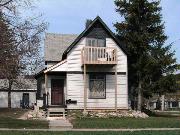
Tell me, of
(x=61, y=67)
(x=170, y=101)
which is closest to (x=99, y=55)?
(x=61, y=67)

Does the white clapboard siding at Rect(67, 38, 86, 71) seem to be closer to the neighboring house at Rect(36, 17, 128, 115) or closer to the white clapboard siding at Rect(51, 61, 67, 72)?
the neighboring house at Rect(36, 17, 128, 115)

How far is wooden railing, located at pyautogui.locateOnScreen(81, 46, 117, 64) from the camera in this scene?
36884mm

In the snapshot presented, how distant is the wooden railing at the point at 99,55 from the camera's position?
3688 cm

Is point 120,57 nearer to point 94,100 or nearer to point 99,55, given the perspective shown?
point 99,55

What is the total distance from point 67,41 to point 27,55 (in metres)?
18.9

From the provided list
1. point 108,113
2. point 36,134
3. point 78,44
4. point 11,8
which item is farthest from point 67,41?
point 36,134

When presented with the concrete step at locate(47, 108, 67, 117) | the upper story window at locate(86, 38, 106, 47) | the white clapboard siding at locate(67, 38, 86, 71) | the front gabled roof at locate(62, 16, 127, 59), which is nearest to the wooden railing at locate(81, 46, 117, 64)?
the white clapboard siding at locate(67, 38, 86, 71)

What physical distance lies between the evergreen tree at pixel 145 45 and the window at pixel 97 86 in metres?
3.60

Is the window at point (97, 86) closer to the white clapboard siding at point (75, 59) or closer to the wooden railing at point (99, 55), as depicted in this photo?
the white clapboard siding at point (75, 59)

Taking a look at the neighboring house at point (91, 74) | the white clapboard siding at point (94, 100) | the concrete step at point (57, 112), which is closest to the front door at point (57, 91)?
the neighboring house at point (91, 74)

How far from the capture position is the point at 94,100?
125 ft

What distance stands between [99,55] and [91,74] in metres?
1.79

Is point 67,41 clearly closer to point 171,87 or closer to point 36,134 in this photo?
point 171,87

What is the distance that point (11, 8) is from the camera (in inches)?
1003
